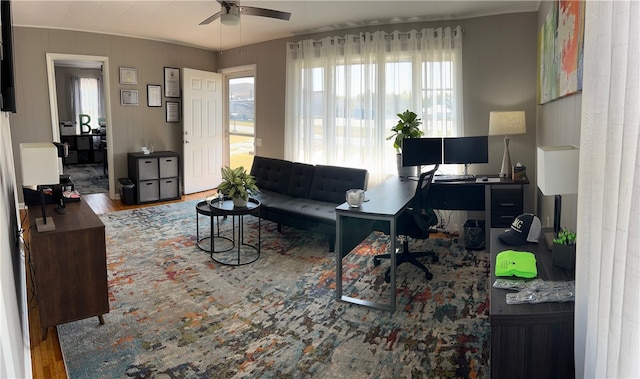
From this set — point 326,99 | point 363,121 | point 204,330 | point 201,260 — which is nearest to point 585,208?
point 204,330

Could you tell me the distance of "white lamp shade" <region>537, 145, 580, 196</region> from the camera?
1.87 metres

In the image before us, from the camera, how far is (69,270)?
271 cm

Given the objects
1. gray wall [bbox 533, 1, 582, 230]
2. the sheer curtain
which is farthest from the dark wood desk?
the sheer curtain

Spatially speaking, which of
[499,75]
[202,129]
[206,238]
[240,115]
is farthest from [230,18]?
[240,115]

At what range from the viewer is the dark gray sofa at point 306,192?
14.7 ft

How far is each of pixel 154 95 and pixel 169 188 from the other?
5.07 feet

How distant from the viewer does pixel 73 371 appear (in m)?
2.43

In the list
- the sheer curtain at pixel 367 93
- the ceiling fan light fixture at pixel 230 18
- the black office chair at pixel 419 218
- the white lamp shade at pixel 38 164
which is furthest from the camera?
the sheer curtain at pixel 367 93

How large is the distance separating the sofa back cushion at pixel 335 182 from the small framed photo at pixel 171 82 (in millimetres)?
3561

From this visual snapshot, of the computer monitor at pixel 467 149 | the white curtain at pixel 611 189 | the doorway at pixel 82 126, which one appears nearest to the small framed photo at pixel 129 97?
the doorway at pixel 82 126

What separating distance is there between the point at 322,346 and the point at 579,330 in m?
1.58

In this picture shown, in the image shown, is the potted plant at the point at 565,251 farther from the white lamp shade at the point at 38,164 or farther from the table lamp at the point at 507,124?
the table lamp at the point at 507,124

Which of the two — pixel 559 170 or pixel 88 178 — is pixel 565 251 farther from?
pixel 88 178

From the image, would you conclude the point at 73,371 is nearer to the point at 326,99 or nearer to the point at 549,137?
the point at 549,137
